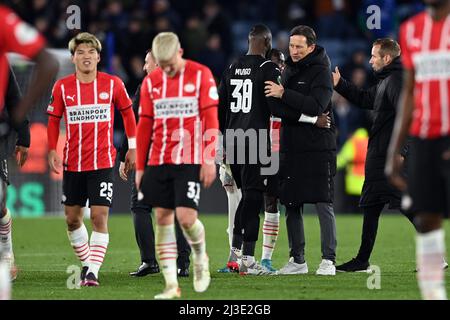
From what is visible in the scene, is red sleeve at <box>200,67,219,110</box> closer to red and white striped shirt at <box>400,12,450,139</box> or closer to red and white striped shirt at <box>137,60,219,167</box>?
red and white striped shirt at <box>137,60,219,167</box>

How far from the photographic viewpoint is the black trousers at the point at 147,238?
11141 millimetres

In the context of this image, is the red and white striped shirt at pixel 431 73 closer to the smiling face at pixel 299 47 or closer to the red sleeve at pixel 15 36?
the red sleeve at pixel 15 36

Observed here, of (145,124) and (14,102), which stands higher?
(14,102)

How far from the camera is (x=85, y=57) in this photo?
1012 centimetres

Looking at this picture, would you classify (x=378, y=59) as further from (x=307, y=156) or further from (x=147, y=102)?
(x=147, y=102)

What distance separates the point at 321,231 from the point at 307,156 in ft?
2.51

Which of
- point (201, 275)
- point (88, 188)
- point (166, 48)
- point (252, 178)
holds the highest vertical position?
point (166, 48)

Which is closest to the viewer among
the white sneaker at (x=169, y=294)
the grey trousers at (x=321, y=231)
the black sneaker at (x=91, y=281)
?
the white sneaker at (x=169, y=294)

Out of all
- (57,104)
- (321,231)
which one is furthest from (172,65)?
(321,231)

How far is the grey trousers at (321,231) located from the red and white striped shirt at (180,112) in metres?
2.51

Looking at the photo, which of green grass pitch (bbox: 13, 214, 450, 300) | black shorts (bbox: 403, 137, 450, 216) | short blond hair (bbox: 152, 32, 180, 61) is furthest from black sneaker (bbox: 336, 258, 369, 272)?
black shorts (bbox: 403, 137, 450, 216)

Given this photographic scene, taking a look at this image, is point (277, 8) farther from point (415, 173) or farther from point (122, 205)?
point (415, 173)

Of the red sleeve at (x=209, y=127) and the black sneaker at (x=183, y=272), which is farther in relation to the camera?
the black sneaker at (x=183, y=272)

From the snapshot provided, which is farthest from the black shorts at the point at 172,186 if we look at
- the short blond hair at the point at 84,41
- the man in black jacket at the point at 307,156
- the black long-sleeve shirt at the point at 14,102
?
the man in black jacket at the point at 307,156
